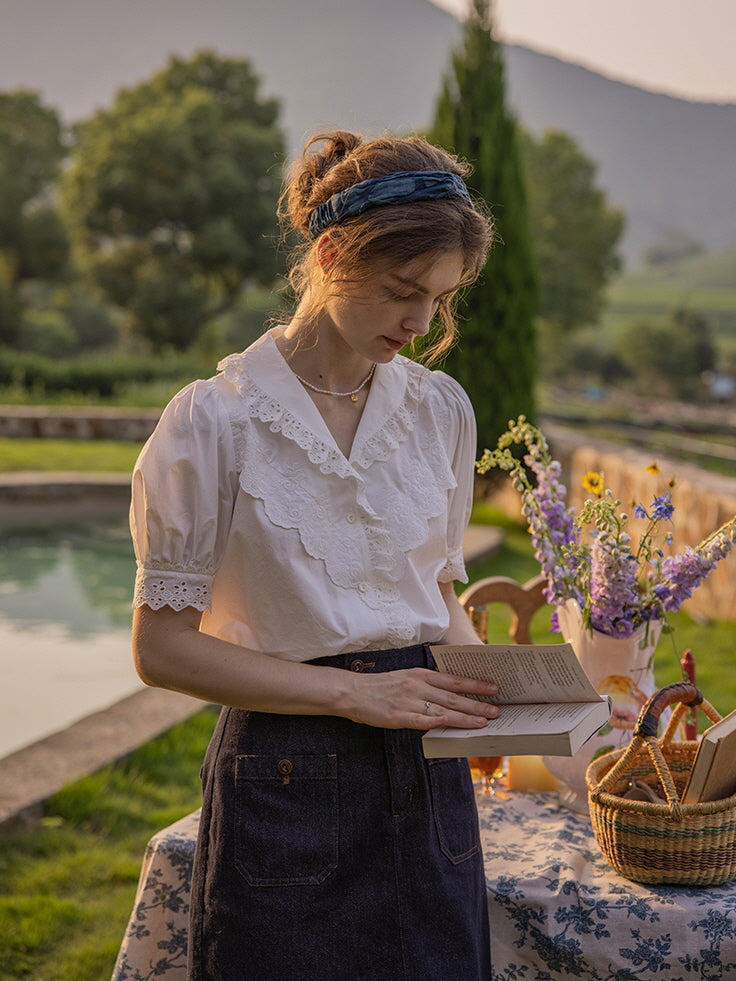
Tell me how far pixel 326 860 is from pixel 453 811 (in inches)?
7.5

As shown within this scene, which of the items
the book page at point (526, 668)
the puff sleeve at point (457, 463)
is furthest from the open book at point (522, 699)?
the puff sleeve at point (457, 463)

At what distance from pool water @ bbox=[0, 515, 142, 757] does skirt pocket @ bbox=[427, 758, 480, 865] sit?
2943mm

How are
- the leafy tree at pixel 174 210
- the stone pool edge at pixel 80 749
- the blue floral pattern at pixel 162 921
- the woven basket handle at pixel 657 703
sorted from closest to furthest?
1. the woven basket handle at pixel 657 703
2. the blue floral pattern at pixel 162 921
3. the stone pool edge at pixel 80 749
4. the leafy tree at pixel 174 210

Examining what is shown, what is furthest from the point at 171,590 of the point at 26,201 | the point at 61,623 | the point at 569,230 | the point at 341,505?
the point at 26,201

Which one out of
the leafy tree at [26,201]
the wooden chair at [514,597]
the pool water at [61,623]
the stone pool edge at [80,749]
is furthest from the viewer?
the leafy tree at [26,201]

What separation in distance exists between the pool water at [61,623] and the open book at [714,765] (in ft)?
9.94

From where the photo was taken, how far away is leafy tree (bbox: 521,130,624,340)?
24.6 meters

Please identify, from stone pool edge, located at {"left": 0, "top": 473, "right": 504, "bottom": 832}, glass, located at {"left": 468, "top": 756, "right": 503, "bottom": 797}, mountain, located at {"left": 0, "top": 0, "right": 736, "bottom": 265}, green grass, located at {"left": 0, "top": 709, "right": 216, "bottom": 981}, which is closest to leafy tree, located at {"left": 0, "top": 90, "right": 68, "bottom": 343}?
stone pool edge, located at {"left": 0, "top": 473, "right": 504, "bottom": 832}

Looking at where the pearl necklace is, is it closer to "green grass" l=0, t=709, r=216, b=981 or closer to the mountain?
"green grass" l=0, t=709, r=216, b=981

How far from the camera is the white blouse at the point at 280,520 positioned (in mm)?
1147

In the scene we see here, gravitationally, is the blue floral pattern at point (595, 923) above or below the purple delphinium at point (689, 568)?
below

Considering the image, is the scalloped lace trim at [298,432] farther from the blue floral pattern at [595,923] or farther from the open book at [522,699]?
the blue floral pattern at [595,923]

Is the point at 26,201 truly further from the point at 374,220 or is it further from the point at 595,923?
the point at 595,923

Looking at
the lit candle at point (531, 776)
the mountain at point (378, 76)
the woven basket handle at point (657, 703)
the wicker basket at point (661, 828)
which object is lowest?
the lit candle at point (531, 776)
